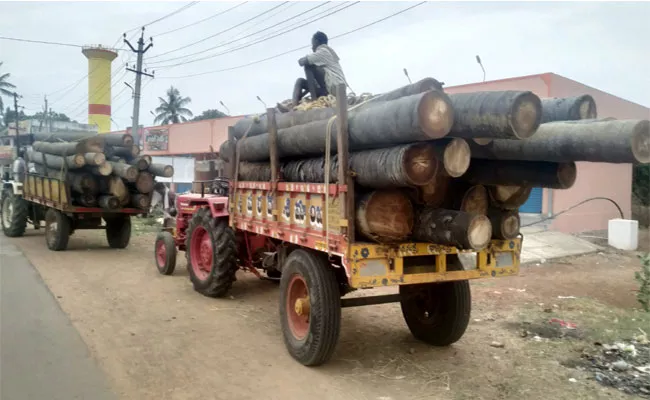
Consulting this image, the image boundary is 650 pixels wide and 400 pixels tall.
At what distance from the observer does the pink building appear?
44.9 ft

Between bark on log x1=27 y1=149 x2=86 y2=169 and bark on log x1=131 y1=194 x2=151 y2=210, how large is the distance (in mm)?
1222

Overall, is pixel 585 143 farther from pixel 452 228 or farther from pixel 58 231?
pixel 58 231

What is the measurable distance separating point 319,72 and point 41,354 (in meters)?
4.04

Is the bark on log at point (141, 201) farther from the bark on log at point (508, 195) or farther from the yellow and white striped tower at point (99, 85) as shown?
the yellow and white striped tower at point (99, 85)

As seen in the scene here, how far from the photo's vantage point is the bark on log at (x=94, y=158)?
10953mm

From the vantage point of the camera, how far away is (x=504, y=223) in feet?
15.5

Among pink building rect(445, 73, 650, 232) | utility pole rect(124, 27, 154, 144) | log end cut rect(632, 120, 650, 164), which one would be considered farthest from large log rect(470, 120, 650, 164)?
utility pole rect(124, 27, 154, 144)

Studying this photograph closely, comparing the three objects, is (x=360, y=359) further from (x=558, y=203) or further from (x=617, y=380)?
(x=558, y=203)

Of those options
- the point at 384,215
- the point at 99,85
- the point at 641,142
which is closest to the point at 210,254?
the point at 384,215

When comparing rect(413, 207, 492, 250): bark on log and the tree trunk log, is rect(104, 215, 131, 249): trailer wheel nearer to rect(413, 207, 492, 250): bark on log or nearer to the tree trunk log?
the tree trunk log

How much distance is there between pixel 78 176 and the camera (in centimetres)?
1123

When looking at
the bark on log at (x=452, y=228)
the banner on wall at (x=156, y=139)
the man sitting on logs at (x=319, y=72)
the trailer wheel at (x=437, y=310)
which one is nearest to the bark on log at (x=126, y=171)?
the man sitting on logs at (x=319, y=72)

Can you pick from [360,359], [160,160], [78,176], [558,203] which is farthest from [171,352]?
[160,160]

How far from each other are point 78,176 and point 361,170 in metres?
8.83
